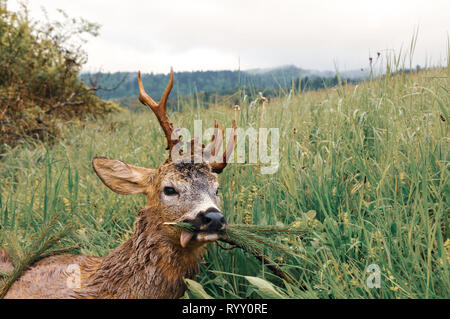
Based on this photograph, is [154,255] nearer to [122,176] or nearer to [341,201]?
[122,176]

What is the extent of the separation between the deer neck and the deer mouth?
0.19 meters

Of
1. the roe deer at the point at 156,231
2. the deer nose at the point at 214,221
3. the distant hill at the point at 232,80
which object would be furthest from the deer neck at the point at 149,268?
the distant hill at the point at 232,80

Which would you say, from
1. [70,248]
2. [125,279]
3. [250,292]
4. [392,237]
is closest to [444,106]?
[392,237]

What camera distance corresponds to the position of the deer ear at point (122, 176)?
7.20 ft

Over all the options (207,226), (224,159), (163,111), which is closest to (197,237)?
(207,226)

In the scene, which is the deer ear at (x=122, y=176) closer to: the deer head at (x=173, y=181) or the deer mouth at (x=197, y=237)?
the deer head at (x=173, y=181)

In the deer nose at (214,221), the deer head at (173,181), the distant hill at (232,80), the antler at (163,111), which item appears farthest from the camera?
the distant hill at (232,80)

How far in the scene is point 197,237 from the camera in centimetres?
185

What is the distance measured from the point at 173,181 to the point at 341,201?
121 cm

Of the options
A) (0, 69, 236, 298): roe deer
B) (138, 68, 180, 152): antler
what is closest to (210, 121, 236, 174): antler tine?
(0, 69, 236, 298): roe deer

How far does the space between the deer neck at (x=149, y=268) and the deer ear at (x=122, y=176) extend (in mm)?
151

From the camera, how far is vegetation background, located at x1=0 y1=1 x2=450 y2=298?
2.05 meters

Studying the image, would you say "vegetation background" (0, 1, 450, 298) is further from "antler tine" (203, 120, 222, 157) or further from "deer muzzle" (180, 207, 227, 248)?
"antler tine" (203, 120, 222, 157)
